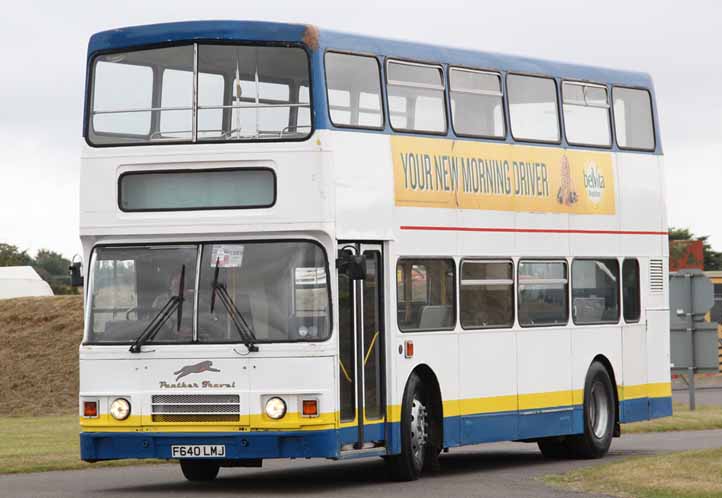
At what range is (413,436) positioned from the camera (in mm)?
20625

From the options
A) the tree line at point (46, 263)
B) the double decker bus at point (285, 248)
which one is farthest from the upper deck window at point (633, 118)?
the tree line at point (46, 263)

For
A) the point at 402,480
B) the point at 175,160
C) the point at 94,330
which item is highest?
the point at 175,160

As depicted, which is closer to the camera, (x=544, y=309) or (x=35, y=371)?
(x=544, y=309)

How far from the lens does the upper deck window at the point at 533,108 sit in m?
22.9

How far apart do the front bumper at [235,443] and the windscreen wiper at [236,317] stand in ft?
2.92

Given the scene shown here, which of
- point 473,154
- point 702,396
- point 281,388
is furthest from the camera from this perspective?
point 702,396

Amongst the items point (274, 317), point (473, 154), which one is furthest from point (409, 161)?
point (274, 317)

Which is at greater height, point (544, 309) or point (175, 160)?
point (175, 160)

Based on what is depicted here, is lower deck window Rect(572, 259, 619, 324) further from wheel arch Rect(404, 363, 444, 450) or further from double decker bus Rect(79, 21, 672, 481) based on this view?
wheel arch Rect(404, 363, 444, 450)

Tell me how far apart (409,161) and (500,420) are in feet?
11.8

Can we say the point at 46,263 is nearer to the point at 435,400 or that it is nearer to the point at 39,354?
the point at 39,354

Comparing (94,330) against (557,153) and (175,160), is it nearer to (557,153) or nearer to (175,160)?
(175,160)

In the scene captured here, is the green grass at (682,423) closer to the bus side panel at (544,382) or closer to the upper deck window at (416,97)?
the bus side panel at (544,382)

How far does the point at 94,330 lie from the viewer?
1928 centimetres
